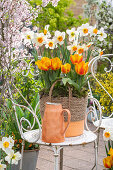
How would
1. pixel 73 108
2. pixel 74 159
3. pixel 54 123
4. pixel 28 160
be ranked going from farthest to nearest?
1. pixel 74 159
2. pixel 28 160
3. pixel 73 108
4. pixel 54 123

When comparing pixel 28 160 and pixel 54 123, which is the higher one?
pixel 54 123

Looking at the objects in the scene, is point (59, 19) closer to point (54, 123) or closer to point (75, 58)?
point (75, 58)

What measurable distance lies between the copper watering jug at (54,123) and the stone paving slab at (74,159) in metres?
1.28

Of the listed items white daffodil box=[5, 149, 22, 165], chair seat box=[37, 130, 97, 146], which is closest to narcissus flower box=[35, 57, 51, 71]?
chair seat box=[37, 130, 97, 146]

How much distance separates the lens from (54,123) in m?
1.66

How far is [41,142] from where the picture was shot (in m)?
1.71

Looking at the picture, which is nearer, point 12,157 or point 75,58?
point 75,58

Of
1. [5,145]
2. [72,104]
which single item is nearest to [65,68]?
[72,104]

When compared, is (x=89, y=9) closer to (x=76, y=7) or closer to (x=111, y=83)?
(x=76, y=7)

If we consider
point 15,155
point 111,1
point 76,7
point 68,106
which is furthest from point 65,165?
point 76,7

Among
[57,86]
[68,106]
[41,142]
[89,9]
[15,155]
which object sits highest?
[89,9]

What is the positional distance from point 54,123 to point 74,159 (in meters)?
1.59

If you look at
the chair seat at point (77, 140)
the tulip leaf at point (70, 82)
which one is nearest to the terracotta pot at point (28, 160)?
the chair seat at point (77, 140)

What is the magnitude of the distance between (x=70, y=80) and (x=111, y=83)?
8.72 feet
